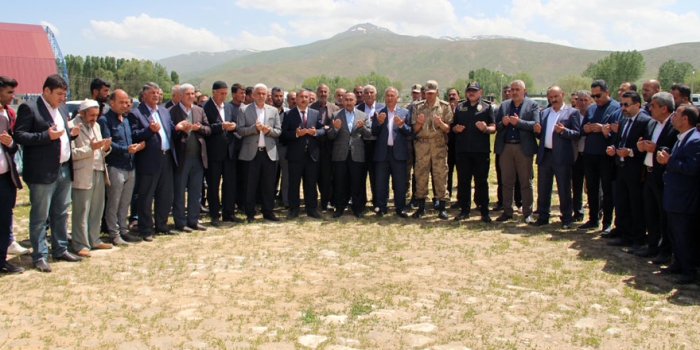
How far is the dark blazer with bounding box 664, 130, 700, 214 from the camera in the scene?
5.75 m

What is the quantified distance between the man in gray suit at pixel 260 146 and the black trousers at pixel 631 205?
528cm

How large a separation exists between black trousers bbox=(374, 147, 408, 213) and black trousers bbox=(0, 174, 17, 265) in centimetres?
556

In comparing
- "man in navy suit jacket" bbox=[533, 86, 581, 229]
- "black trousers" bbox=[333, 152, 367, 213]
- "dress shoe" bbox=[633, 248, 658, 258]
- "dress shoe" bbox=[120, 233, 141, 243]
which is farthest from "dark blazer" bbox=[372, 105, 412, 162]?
"dress shoe" bbox=[120, 233, 141, 243]

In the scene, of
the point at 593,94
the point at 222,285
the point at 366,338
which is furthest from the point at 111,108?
the point at 593,94

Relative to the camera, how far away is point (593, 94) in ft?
27.5

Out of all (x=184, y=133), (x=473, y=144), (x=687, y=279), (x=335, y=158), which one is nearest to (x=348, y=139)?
(x=335, y=158)

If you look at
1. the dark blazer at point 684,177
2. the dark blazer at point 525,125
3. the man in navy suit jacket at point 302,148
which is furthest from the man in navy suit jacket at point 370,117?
the dark blazer at point 684,177

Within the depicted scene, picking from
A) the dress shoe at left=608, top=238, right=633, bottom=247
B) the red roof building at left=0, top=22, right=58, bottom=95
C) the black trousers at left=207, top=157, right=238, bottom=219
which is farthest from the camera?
the red roof building at left=0, top=22, right=58, bottom=95

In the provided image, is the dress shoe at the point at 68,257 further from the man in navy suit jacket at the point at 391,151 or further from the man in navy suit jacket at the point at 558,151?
the man in navy suit jacket at the point at 558,151

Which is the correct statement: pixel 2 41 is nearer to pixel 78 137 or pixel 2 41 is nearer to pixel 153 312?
pixel 78 137

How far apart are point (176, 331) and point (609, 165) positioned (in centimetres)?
654

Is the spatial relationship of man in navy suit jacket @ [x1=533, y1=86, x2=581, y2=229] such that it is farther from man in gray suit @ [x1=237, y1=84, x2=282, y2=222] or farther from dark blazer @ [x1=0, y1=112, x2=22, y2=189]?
dark blazer @ [x1=0, y1=112, x2=22, y2=189]

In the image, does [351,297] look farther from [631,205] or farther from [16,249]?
[16,249]

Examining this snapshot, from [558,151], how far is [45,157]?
7149 millimetres
